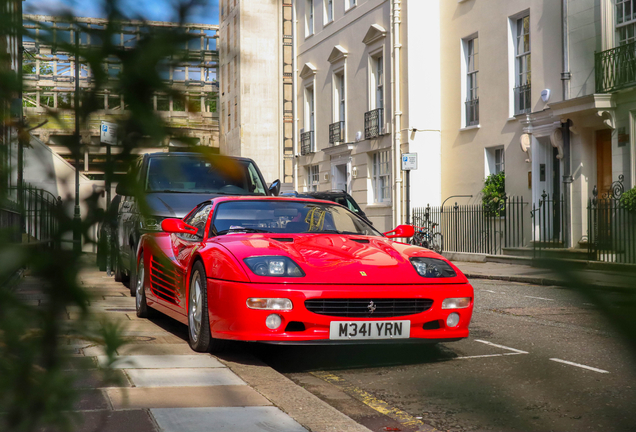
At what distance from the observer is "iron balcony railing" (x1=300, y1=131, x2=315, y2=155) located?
103 ft

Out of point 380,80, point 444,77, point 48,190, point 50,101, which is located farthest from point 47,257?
point 380,80

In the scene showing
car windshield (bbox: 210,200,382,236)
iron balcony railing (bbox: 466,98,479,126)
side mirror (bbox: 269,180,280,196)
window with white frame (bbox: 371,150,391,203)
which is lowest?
car windshield (bbox: 210,200,382,236)

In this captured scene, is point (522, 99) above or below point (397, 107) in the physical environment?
below

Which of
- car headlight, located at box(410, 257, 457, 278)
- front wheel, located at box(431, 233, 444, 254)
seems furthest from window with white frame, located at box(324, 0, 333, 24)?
car headlight, located at box(410, 257, 457, 278)

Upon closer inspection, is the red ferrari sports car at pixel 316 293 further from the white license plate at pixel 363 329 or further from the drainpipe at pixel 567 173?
the drainpipe at pixel 567 173

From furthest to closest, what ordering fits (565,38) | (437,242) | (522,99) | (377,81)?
1. (377,81)
2. (437,242)
3. (522,99)
4. (565,38)

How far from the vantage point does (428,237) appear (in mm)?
21453

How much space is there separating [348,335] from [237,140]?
4378 millimetres

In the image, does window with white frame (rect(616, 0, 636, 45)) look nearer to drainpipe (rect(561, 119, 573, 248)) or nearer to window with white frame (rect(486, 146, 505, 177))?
drainpipe (rect(561, 119, 573, 248))

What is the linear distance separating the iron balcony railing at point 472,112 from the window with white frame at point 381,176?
3.61 meters

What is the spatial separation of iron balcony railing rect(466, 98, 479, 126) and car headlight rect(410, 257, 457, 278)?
1587cm

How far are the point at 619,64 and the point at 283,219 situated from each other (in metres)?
6.06

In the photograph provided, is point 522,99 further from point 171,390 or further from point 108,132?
point 108,132

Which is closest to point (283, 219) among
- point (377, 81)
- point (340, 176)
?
point (377, 81)
